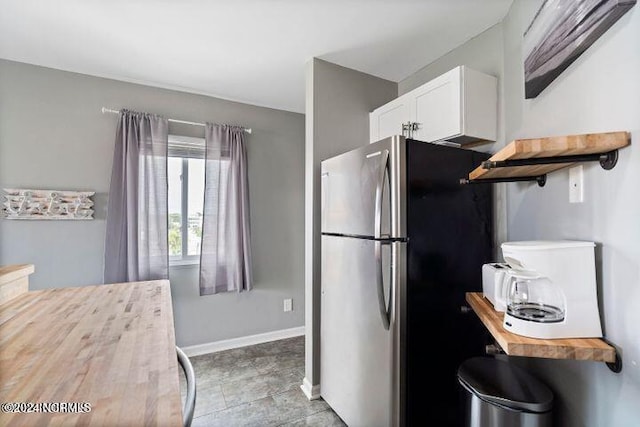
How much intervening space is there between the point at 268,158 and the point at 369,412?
247 cm

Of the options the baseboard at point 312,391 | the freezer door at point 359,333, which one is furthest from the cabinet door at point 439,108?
the baseboard at point 312,391

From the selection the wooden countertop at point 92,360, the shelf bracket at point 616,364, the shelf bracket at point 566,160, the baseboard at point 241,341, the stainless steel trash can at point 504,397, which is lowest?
the baseboard at point 241,341

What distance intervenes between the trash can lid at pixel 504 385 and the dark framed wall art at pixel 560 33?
1275 millimetres

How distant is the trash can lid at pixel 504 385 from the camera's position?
1083 millimetres

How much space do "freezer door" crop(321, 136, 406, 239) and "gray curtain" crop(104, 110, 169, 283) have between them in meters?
1.56

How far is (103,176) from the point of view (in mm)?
2465

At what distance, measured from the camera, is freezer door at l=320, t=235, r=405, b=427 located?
1.46 m

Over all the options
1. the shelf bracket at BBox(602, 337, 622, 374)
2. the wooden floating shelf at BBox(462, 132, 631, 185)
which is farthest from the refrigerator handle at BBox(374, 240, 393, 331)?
the shelf bracket at BBox(602, 337, 622, 374)

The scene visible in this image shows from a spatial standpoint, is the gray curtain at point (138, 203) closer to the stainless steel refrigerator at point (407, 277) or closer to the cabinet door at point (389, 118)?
the stainless steel refrigerator at point (407, 277)

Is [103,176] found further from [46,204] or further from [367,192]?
[367,192]

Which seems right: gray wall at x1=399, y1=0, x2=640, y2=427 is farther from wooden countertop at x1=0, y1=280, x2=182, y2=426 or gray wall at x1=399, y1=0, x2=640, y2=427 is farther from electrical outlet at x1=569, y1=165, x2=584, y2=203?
wooden countertop at x1=0, y1=280, x2=182, y2=426

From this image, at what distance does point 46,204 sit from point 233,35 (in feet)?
6.38

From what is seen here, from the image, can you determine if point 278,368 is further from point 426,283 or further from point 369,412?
point 426,283

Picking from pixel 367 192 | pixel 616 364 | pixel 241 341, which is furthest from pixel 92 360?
pixel 241 341
